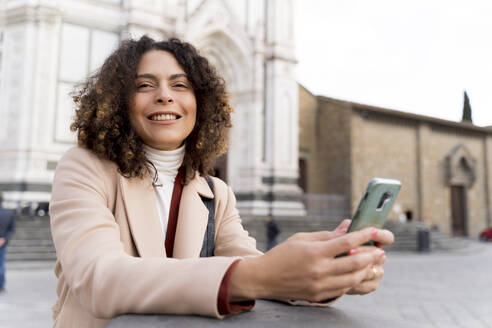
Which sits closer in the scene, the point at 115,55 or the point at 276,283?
the point at 276,283

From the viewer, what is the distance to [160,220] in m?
1.32

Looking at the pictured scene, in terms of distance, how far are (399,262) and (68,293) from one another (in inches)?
461

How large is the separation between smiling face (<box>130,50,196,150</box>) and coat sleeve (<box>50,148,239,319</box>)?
33 cm

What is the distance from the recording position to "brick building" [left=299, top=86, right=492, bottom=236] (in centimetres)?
2134

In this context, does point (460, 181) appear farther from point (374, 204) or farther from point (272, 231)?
point (374, 204)

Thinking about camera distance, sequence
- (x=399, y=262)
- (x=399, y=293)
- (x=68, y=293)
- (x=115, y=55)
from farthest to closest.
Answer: (x=399, y=262)
(x=399, y=293)
(x=115, y=55)
(x=68, y=293)

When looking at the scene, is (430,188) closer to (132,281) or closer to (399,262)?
(399,262)

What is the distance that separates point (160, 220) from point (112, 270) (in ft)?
1.40

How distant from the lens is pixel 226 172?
1638cm

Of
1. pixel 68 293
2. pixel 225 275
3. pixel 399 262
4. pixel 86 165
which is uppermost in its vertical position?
pixel 86 165

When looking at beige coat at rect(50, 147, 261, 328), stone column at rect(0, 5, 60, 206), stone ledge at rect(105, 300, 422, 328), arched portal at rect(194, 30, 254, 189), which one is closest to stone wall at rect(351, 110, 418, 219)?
arched portal at rect(194, 30, 254, 189)

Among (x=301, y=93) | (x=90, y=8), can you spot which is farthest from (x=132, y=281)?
(x=301, y=93)

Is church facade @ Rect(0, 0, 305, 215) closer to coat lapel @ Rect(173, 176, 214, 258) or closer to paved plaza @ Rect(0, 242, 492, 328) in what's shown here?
paved plaza @ Rect(0, 242, 492, 328)

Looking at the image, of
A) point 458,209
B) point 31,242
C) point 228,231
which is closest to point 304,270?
point 228,231
